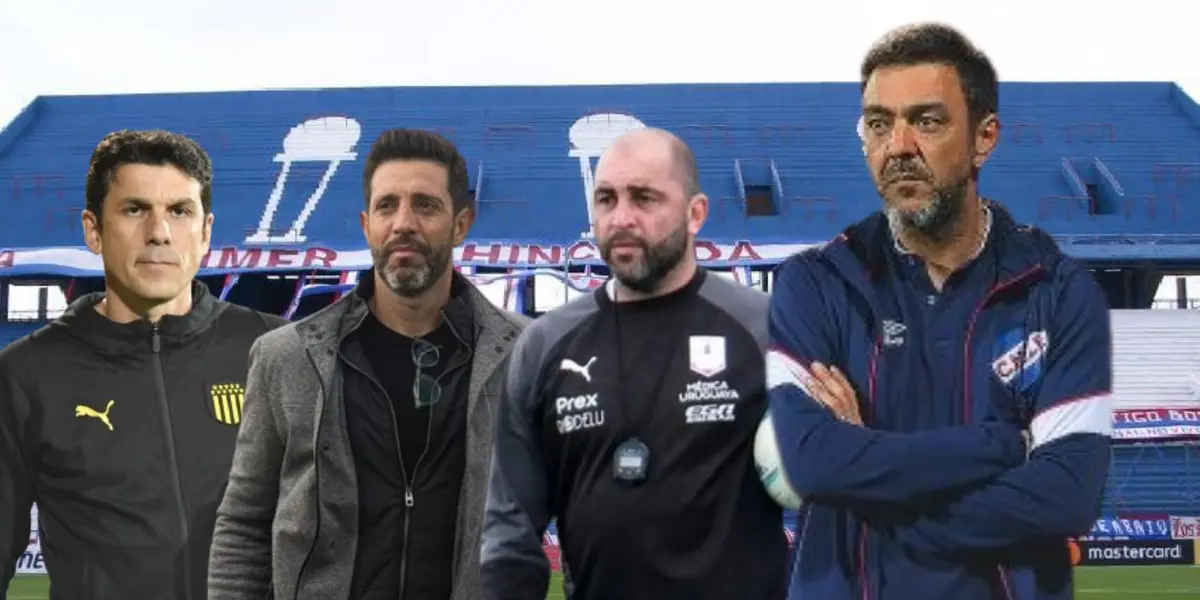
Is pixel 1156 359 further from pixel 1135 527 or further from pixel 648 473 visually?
pixel 648 473

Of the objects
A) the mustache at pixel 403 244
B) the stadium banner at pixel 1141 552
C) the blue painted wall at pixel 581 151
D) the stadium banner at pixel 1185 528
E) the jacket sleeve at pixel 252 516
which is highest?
the blue painted wall at pixel 581 151

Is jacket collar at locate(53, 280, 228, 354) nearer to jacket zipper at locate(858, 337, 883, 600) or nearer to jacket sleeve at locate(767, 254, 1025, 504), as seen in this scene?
jacket sleeve at locate(767, 254, 1025, 504)

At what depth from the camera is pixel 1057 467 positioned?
10.5 feet

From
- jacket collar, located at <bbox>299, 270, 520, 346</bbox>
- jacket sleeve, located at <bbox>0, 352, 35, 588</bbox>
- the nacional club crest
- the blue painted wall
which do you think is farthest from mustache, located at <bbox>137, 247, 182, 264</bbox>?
the blue painted wall

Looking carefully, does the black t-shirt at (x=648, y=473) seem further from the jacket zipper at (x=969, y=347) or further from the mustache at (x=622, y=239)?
the jacket zipper at (x=969, y=347)

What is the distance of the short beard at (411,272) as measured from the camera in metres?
4.46

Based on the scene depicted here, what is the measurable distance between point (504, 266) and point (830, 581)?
26.0 meters

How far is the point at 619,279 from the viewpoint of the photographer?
13.2 ft

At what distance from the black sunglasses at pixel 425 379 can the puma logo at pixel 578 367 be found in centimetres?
72

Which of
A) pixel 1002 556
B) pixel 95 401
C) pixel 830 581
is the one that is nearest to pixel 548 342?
pixel 830 581

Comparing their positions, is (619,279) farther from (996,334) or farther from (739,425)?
(996,334)

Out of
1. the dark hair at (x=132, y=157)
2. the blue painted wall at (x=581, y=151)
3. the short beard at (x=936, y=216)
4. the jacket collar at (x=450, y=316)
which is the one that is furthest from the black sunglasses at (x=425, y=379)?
the blue painted wall at (x=581, y=151)

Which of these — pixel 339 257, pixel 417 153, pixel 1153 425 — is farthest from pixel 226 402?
pixel 1153 425

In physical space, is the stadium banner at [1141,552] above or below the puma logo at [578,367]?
below
